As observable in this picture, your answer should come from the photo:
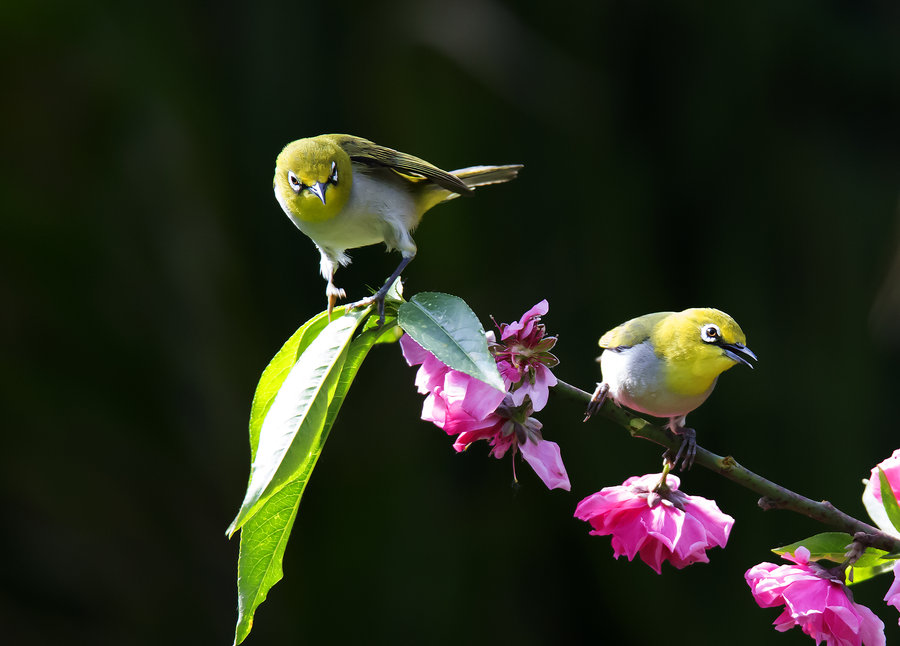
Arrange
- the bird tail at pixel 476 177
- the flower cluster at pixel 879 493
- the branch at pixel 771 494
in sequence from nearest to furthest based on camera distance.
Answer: the branch at pixel 771 494 → the flower cluster at pixel 879 493 → the bird tail at pixel 476 177

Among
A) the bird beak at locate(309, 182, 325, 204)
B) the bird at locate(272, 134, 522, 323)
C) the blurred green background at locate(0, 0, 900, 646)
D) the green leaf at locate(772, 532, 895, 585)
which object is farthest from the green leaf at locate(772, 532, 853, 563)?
the blurred green background at locate(0, 0, 900, 646)

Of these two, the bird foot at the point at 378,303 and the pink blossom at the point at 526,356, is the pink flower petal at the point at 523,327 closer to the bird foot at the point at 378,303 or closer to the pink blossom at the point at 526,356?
the pink blossom at the point at 526,356

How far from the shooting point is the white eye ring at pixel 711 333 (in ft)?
3.64

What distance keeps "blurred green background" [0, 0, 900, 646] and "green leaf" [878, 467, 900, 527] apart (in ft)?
6.68

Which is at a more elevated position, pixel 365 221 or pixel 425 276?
pixel 365 221

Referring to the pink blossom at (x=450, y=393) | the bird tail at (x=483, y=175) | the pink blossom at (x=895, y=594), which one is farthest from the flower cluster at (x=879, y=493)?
the bird tail at (x=483, y=175)

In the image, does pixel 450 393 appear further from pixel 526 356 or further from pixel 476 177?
pixel 476 177

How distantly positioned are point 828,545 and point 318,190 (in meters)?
0.81

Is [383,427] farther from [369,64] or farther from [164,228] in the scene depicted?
[369,64]

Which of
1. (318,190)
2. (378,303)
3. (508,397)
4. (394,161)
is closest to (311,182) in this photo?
(318,190)

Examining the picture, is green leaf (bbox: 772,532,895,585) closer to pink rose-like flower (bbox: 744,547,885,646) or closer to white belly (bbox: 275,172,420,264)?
pink rose-like flower (bbox: 744,547,885,646)

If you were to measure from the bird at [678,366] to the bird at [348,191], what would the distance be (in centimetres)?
35

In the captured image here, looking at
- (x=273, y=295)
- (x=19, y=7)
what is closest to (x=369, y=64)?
(x=273, y=295)

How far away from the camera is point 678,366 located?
1.12 m
